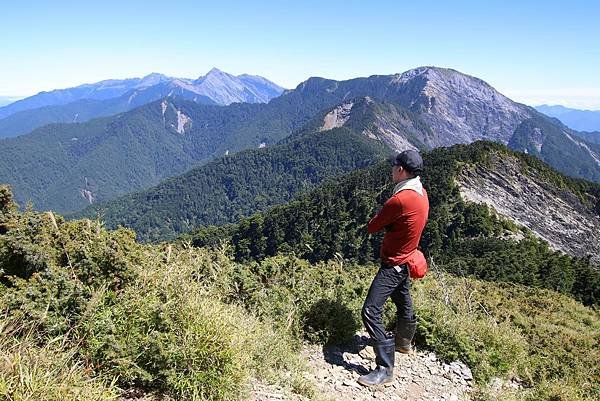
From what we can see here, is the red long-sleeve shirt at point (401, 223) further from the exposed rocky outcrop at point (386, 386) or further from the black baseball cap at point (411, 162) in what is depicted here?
the exposed rocky outcrop at point (386, 386)

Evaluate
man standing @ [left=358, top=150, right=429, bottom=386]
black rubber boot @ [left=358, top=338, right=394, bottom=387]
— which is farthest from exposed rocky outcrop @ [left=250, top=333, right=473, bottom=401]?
man standing @ [left=358, top=150, right=429, bottom=386]

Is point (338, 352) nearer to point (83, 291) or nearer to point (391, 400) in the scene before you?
point (391, 400)

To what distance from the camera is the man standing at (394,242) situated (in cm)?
513

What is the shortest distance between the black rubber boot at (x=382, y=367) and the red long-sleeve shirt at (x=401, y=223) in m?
1.04

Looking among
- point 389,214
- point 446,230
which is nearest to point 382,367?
point 389,214

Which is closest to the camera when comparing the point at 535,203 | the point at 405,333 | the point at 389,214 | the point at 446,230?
the point at 389,214

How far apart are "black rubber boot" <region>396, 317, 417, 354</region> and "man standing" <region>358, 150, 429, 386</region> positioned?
1.83ft

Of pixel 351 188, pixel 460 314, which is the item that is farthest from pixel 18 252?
pixel 351 188

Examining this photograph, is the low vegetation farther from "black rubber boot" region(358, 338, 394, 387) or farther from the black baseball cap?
the black baseball cap

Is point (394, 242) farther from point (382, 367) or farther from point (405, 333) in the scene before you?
point (382, 367)

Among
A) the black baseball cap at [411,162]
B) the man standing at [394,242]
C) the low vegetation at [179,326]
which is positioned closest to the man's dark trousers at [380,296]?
the man standing at [394,242]

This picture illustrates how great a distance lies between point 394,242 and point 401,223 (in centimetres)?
28

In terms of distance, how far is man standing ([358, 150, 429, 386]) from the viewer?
513 cm

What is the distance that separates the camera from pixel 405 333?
591 cm
